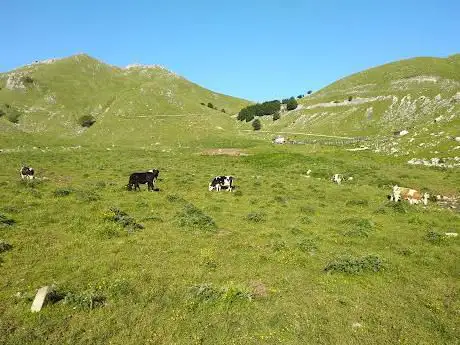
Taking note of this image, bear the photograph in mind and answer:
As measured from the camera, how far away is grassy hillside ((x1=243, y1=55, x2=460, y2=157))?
9162cm

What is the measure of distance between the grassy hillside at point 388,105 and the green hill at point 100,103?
1152 inches

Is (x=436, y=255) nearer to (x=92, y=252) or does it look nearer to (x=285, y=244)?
(x=285, y=244)

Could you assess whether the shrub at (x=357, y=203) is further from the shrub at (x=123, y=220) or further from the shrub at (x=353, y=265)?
the shrub at (x=123, y=220)

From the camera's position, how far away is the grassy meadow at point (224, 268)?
11.5m

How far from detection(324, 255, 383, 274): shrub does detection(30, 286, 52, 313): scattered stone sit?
1038 centimetres

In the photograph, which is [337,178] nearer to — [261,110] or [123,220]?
[123,220]

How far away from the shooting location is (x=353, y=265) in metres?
16.2

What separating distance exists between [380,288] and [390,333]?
11.0 ft

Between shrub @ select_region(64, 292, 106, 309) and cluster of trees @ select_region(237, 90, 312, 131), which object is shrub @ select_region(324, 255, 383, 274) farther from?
cluster of trees @ select_region(237, 90, 312, 131)

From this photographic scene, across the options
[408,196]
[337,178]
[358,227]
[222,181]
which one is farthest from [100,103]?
[358,227]

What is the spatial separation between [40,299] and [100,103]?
129684 millimetres

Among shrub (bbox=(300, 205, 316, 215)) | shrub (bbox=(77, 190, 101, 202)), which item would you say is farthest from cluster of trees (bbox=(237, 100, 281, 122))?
shrub (bbox=(77, 190, 101, 202))

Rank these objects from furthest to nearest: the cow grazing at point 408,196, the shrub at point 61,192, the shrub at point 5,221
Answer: the cow grazing at point 408,196, the shrub at point 61,192, the shrub at point 5,221

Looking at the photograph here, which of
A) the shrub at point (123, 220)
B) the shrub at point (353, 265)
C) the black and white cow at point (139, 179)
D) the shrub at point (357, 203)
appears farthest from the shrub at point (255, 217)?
the black and white cow at point (139, 179)
